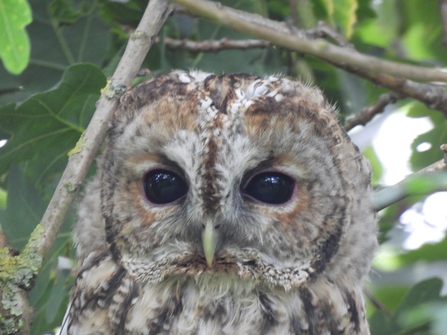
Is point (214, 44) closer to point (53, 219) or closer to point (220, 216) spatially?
point (220, 216)

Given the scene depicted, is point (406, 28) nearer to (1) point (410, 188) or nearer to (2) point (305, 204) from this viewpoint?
(2) point (305, 204)

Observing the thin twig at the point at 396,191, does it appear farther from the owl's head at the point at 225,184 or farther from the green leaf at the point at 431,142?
the green leaf at the point at 431,142

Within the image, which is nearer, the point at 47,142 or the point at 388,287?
the point at 47,142

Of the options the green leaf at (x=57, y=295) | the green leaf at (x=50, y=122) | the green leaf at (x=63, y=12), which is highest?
the green leaf at (x=63, y=12)

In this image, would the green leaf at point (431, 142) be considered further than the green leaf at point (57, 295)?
Yes

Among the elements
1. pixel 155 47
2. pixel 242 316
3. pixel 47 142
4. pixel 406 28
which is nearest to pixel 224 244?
pixel 242 316

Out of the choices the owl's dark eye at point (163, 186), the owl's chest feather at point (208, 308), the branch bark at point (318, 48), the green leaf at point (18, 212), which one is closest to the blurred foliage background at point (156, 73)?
the green leaf at point (18, 212)
